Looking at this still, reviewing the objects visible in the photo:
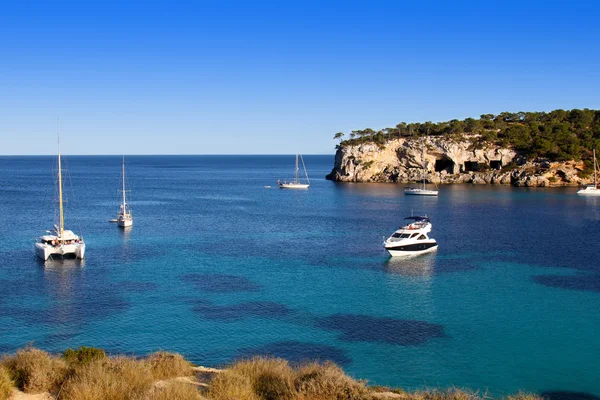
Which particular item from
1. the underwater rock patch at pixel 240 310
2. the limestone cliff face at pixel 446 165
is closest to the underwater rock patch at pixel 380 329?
the underwater rock patch at pixel 240 310

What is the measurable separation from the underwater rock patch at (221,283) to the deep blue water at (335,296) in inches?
5.3

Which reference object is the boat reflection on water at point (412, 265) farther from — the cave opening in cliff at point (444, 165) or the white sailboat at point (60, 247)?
the cave opening in cliff at point (444, 165)

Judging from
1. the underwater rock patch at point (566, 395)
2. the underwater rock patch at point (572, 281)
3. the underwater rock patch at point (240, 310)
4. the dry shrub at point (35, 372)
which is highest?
the dry shrub at point (35, 372)

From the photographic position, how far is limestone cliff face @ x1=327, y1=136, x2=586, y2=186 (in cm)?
10482

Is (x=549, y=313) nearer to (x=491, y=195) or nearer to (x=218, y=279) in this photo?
(x=218, y=279)

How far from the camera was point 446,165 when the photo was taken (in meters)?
121

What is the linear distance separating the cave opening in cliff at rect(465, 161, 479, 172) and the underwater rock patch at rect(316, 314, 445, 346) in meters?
95.4

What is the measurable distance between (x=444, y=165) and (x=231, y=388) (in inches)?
4452

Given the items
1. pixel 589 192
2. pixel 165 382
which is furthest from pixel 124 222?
pixel 589 192

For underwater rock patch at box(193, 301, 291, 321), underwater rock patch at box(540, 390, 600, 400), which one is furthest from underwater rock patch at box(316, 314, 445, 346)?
underwater rock patch at box(540, 390, 600, 400)

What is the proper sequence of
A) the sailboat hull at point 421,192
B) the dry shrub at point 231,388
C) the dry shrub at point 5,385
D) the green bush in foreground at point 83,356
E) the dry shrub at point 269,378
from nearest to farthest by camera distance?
1. the dry shrub at point 5,385
2. the dry shrub at point 231,388
3. the dry shrub at point 269,378
4. the green bush in foreground at point 83,356
5. the sailboat hull at point 421,192

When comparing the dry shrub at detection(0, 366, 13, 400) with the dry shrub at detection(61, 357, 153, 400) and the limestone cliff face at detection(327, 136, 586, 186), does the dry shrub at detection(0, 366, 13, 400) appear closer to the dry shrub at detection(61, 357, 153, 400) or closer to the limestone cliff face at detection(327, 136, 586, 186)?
the dry shrub at detection(61, 357, 153, 400)

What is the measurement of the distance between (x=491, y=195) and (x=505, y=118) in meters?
52.3

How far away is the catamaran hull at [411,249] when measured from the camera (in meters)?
44.8
